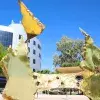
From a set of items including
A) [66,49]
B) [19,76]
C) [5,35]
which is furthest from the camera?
[5,35]

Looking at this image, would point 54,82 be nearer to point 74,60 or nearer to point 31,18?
point 31,18

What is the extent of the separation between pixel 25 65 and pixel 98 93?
34.2 inches

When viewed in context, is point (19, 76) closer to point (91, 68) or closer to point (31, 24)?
point (31, 24)

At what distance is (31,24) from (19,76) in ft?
1.97

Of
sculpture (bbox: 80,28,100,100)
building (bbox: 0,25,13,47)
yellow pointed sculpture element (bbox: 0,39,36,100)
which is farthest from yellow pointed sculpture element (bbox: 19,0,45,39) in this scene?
building (bbox: 0,25,13,47)

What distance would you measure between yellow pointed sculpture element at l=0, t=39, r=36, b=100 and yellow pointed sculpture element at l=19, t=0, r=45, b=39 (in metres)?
0.18

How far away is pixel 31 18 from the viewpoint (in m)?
3.80

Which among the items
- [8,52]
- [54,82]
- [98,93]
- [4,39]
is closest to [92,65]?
[98,93]

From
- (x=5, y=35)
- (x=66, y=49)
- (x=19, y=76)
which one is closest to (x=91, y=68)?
(x=19, y=76)

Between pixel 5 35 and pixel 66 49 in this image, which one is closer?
pixel 66 49

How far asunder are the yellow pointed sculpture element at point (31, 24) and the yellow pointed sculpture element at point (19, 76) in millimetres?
180

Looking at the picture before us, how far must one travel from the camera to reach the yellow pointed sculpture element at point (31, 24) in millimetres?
3771

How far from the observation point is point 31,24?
3.80 meters

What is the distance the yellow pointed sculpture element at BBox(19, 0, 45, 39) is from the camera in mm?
3771
